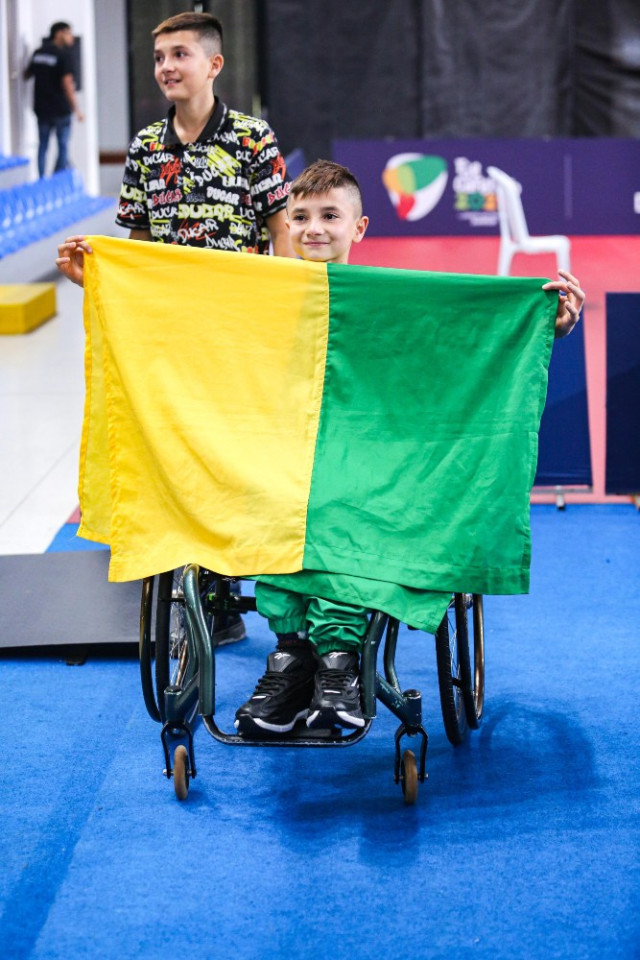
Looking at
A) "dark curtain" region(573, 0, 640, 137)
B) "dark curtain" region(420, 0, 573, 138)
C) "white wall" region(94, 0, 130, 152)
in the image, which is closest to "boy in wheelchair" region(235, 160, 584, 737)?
"dark curtain" region(420, 0, 573, 138)

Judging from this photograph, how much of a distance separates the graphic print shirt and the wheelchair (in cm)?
116

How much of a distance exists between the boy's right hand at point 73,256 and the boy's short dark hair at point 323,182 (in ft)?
1.78

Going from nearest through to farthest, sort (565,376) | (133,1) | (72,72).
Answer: (565,376), (72,72), (133,1)

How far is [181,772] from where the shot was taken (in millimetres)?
2938

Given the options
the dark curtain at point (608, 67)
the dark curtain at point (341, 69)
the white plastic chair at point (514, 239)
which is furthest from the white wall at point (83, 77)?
the white plastic chair at point (514, 239)

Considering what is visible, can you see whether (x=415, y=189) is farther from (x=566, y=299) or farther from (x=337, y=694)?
(x=337, y=694)

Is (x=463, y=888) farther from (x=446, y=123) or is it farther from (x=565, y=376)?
→ (x=446, y=123)

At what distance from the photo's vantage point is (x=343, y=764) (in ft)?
10.5

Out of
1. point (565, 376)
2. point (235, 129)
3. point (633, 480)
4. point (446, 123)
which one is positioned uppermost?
point (446, 123)

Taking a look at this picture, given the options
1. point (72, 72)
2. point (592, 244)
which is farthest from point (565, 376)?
point (72, 72)

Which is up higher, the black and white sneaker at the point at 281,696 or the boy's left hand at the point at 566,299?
the boy's left hand at the point at 566,299

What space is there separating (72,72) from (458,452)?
593 inches

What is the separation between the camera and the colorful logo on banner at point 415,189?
12383 mm

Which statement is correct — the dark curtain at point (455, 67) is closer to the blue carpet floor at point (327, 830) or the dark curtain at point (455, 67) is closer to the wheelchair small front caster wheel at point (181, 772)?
the blue carpet floor at point (327, 830)
